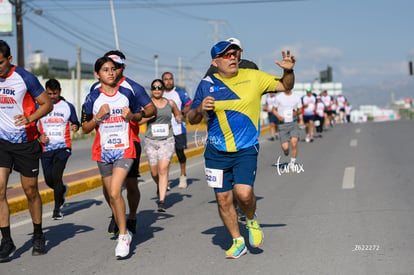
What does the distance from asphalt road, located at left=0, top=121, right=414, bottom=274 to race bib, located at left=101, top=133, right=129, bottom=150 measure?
1059 millimetres

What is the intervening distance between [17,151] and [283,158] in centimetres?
1166

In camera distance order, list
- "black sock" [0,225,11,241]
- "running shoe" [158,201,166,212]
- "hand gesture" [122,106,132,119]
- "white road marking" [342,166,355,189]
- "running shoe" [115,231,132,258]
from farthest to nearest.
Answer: "white road marking" [342,166,355,189] → "running shoe" [158,201,166,212] → "black sock" [0,225,11,241] → "hand gesture" [122,106,132,119] → "running shoe" [115,231,132,258]

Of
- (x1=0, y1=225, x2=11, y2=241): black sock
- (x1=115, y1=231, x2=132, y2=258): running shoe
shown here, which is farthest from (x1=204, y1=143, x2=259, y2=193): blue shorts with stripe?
(x1=0, y1=225, x2=11, y2=241): black sock

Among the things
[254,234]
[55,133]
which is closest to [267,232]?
[254,234]

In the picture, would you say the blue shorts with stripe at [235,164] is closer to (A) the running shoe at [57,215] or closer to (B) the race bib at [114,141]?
(B) the race bib at [114,141]

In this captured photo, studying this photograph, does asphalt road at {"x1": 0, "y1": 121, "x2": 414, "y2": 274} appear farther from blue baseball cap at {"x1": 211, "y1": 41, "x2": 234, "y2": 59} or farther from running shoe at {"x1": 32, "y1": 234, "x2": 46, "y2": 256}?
blue baseball cap at {"x1": 211, "y1": 41, "x2": 234, "y2": 59}

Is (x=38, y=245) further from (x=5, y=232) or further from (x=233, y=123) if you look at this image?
(x=233, y=123)

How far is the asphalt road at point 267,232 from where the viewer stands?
5656 mm

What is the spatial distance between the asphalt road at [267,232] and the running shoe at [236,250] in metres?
0.06

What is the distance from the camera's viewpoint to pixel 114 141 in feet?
20.9

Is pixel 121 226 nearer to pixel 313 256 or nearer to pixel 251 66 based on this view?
pixel 313 256

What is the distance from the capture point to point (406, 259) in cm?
556

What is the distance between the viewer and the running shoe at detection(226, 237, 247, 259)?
589 cm

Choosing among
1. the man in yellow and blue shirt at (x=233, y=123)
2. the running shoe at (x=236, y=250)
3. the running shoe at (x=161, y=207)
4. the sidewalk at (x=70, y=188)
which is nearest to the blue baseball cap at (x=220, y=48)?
the man in yellow and blue shirt at (x=233, y=123)
